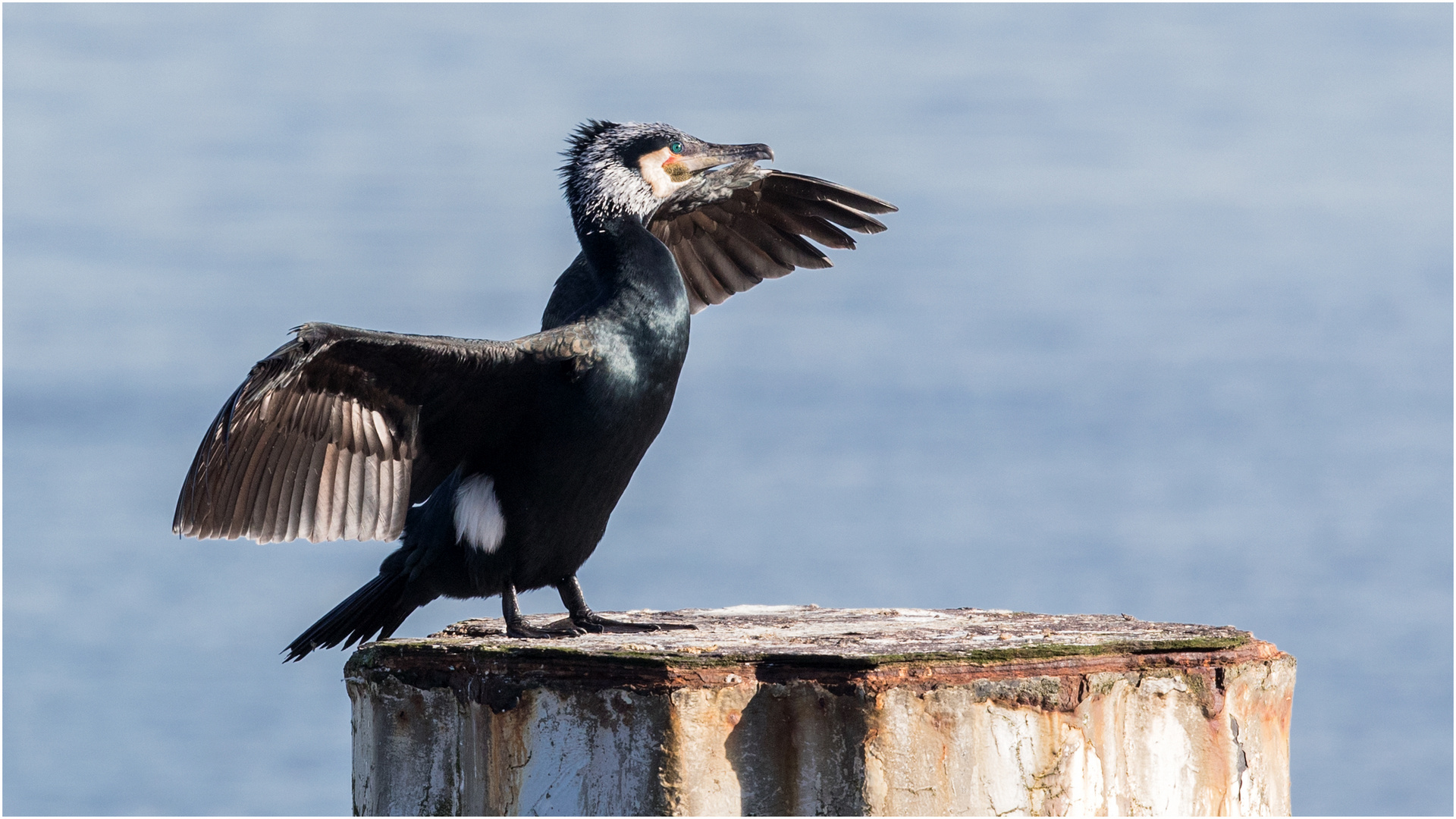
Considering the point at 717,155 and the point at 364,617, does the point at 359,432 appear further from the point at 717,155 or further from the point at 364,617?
the point at 717,155

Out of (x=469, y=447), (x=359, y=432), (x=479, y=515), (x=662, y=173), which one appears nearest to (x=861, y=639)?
(x=479, y=515)

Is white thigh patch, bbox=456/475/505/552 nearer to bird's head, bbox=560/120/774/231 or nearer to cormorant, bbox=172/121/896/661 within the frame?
cormorant, bbox=172/121/896/661

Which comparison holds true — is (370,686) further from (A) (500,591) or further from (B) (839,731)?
(B) (839,731)

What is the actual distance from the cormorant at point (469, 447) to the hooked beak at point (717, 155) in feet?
1.60

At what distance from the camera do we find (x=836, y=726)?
4.24 metres

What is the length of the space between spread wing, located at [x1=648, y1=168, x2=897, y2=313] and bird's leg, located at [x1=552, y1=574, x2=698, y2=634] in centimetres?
205

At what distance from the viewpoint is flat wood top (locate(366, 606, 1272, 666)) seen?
14.3ft

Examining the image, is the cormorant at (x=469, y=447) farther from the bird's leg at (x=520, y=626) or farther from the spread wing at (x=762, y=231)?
the spread wing at (x=762, y=231)

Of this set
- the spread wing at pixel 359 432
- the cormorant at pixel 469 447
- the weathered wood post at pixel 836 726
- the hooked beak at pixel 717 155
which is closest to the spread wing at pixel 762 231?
the hooked beak at pixel 717 155

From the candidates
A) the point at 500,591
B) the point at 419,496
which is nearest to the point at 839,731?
the point at 500,591

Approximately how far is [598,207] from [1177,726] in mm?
2972

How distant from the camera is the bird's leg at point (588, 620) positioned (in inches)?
214

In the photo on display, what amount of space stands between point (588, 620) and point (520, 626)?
333 mm

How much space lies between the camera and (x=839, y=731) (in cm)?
424
